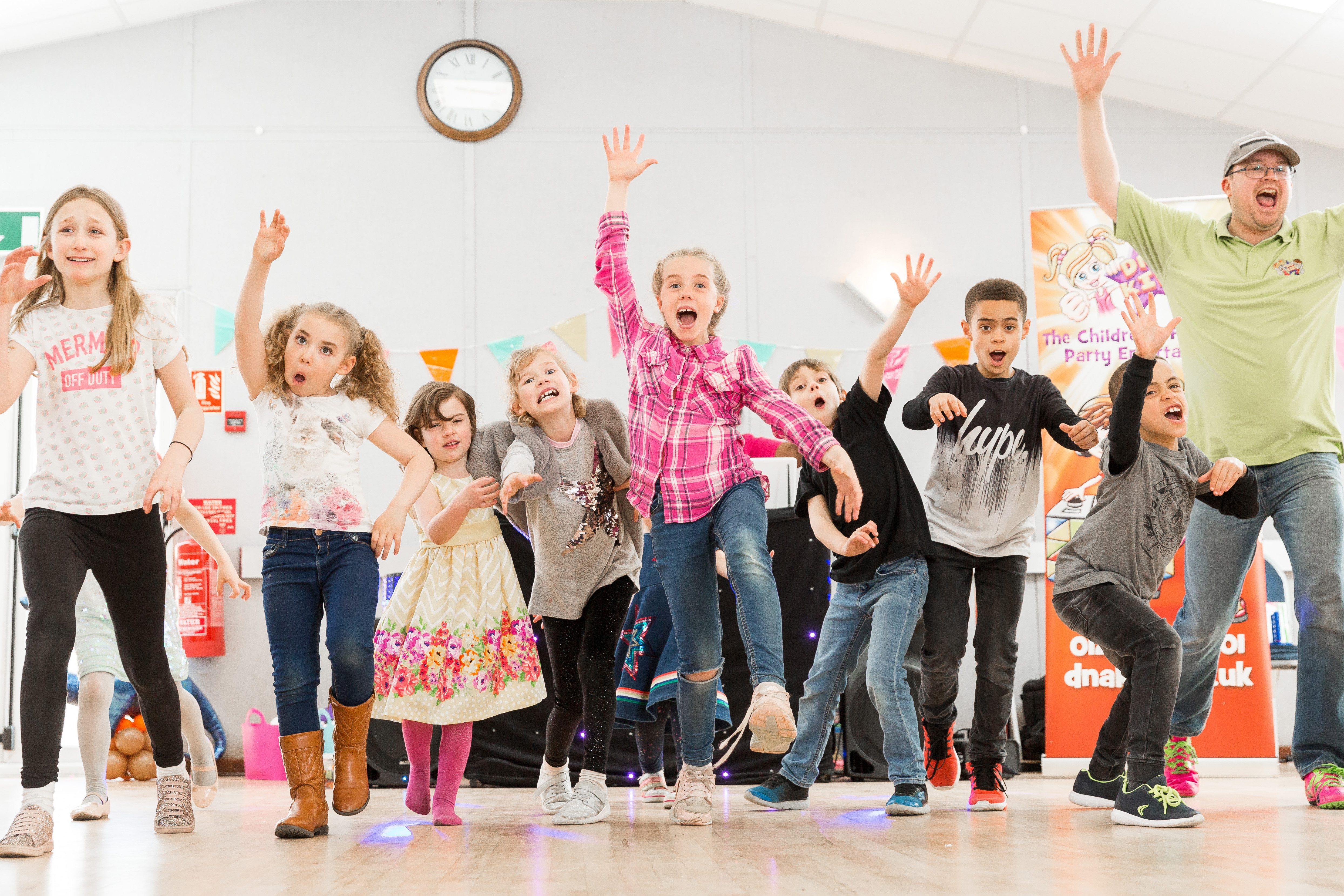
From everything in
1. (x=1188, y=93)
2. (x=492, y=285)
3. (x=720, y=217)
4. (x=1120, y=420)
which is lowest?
(x=1120, y=420)

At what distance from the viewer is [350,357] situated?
2.53 meters

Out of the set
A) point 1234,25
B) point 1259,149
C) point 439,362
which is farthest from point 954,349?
point 1259,149

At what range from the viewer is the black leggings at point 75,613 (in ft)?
6.96

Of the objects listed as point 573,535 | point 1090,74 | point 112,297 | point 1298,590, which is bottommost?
point 1298,590

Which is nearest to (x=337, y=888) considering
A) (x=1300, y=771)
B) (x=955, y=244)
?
(x=1300, y=771)

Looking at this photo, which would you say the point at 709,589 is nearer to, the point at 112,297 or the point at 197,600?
the point at 112,297

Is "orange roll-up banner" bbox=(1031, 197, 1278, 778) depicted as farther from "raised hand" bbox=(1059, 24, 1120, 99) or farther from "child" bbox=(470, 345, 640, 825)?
"child" bbox=(470, 345, 640, 825)

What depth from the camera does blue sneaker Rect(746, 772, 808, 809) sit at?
9.28 feet

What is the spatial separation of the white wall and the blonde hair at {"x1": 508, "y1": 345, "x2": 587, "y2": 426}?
2.60 meters

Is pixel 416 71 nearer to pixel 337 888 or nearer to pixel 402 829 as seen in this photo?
pixel 402 829

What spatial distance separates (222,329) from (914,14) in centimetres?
359

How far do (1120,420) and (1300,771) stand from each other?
98 centimetres

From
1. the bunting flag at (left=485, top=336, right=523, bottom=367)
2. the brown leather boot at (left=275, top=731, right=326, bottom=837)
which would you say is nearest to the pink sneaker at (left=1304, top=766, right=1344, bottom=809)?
the brown leather boot at (left=275, top=731, right=326, bottom=837)

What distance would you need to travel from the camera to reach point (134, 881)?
1704 mm
